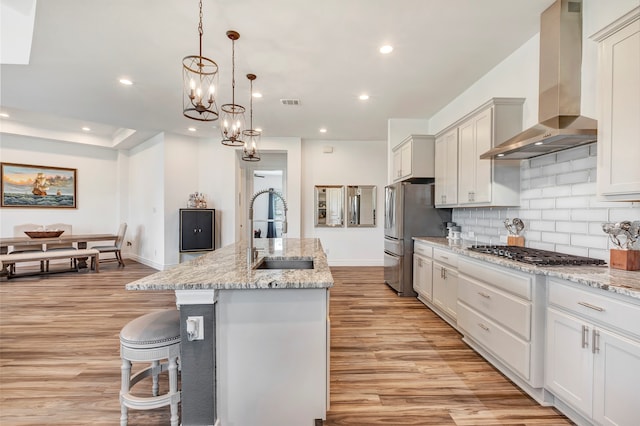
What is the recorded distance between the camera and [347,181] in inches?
261

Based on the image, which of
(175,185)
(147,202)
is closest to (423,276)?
(175,185)

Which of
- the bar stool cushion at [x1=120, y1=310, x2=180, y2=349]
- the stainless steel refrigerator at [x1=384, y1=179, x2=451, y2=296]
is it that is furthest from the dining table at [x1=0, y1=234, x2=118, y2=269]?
the stainless steel refrigerator at [x1=384, y1=179, x2=451, y2=296]

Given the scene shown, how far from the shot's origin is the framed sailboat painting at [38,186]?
618cm

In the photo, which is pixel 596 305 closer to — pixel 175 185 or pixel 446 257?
pixel 446 257

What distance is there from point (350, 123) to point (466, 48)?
265cm

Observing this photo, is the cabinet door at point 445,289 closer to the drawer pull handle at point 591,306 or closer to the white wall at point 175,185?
the drawer pull handle at point 591,306

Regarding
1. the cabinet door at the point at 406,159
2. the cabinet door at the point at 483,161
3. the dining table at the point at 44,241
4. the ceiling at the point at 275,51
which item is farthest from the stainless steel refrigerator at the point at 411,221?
the dining table at the point at 44,241

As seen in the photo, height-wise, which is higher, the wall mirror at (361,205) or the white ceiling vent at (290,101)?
the white ceiling vent at (290,101)

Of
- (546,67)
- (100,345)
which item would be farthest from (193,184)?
(546,67)

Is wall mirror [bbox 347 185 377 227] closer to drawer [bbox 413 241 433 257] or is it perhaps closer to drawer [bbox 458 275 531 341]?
drawer [bbox 413 241 433 257]

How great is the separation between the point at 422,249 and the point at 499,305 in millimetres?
1697

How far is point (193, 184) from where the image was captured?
659 cm

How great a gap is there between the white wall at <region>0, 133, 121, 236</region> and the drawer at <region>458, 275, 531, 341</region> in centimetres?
820

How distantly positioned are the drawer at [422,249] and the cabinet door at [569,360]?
183 centimetres
